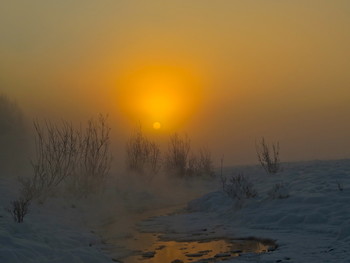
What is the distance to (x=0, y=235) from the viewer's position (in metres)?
7.13

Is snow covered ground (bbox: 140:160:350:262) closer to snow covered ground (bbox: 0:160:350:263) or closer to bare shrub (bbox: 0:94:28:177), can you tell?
snow covered ground (bbox: 0:160:350:263)

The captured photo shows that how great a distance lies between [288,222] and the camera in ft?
31.3

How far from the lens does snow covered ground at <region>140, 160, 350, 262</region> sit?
680 cm

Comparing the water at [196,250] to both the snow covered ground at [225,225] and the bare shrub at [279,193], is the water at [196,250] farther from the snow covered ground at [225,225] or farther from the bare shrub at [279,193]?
the bare shrub at [279,193]

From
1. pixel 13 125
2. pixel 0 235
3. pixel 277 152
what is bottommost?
pixel 0 235

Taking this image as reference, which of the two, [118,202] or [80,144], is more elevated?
[80,144]

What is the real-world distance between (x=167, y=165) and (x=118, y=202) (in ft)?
41.8

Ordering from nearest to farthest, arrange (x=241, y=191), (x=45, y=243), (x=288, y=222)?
(x=45, y=243) → (x=288, y=222) → (x=241, y=191)

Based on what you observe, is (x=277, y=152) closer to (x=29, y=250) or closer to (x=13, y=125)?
(x=29, y=250)

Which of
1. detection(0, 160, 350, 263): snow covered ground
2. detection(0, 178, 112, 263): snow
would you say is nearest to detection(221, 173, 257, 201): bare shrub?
detection(0, 160, 350, 263): snow covered ground

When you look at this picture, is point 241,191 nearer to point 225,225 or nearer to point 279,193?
point 279,193

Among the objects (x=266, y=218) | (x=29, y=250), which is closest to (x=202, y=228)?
(x=266, y=218)

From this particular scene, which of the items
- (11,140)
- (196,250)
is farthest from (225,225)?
Result: (11,140)

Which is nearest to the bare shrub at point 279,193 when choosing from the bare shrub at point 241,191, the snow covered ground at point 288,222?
the snow covered ground at point 288,222
